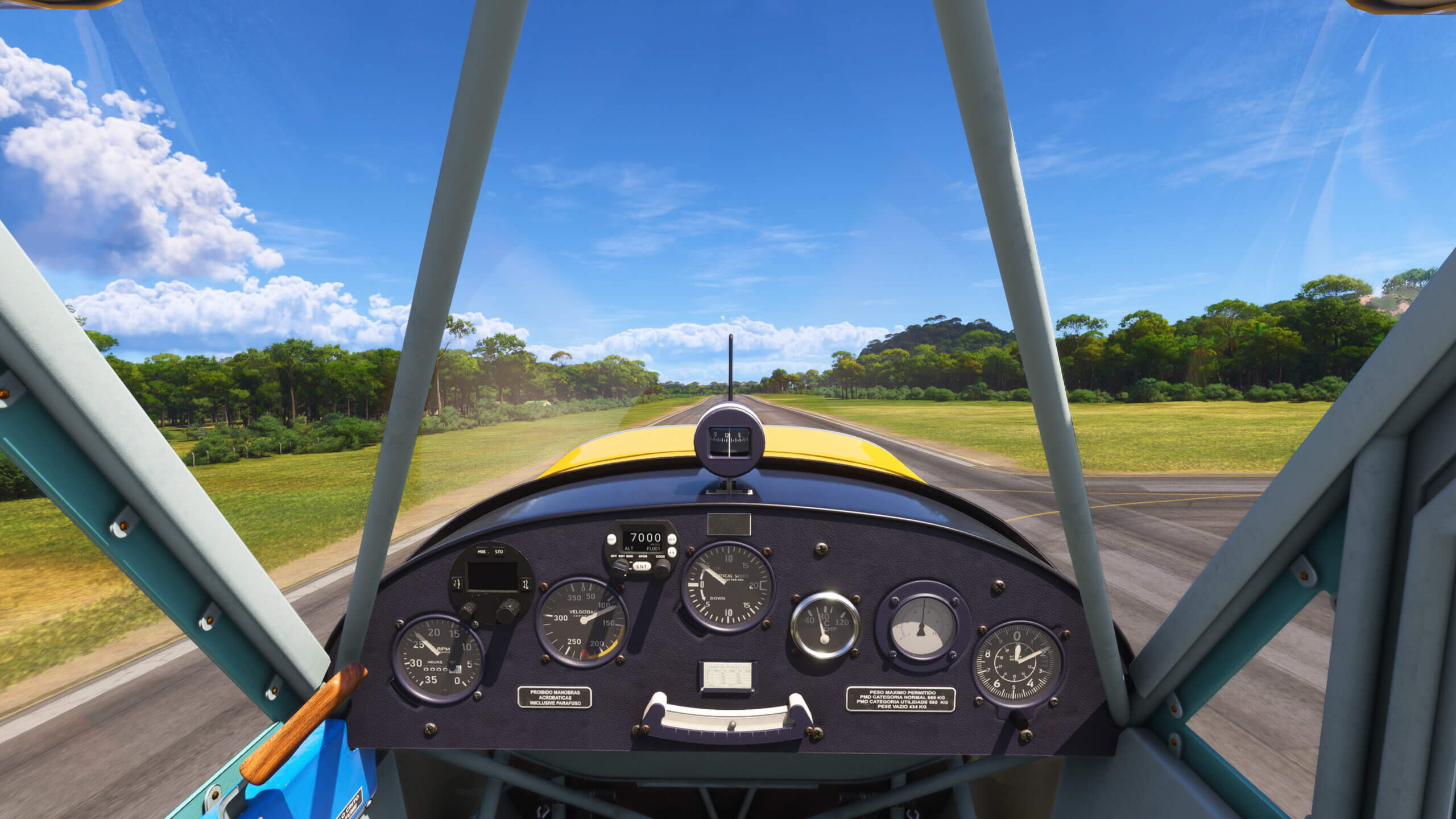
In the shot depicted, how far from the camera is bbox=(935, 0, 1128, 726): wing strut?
2.49ft

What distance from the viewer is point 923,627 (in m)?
1.82

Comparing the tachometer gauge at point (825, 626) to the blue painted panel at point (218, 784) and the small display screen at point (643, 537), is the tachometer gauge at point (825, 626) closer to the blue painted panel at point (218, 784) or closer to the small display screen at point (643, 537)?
the small display screen at point (643, 537)

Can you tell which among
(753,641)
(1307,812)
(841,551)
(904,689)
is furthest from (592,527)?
(1307,812)

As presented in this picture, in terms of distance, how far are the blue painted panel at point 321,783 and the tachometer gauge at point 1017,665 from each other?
6.77 ft

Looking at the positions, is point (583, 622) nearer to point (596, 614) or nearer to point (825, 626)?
point (596, 614)

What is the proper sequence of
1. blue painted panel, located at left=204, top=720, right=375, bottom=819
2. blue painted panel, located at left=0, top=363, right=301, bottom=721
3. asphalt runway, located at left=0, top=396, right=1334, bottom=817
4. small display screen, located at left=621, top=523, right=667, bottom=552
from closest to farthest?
1. blue painted panel, located at left=0, top=363, right=301, bottom=721
2. blue painted panel, located at left=204, top=720, right=375, bottom=819
3. small display screen, located at left=621, top=523, right=667, bottom=552
4. asphalt runway, located at left=0, top=396, right=1334, bottom=817

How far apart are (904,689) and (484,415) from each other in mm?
15422

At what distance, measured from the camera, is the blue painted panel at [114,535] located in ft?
3.31

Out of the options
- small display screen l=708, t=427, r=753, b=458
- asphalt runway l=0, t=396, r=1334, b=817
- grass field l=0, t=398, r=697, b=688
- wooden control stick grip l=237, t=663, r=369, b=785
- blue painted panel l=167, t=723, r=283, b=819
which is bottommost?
asphalt runway l=0, t=396, r=1334, b=817

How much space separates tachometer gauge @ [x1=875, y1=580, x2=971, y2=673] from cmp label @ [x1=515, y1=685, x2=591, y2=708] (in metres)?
1.04

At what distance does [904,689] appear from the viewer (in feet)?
6.00

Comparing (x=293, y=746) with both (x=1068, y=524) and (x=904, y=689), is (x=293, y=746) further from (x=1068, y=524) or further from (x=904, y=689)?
(x=1068, y=524)

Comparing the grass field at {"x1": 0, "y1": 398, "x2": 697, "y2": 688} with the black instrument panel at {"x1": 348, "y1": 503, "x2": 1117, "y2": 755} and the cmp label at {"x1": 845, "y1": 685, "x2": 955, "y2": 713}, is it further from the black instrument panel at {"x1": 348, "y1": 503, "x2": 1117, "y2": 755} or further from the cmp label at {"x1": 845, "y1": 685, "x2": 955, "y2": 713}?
the cmp label at {"x1": 845, "y1": 685, "x2": 955, "y2": 713}

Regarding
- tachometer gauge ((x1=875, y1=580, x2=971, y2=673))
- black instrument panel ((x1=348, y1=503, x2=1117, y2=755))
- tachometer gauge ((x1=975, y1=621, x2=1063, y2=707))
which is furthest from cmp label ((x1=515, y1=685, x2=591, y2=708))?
tachometer gauge ((x1=975, y1=621, x2=1063, y2=707))
